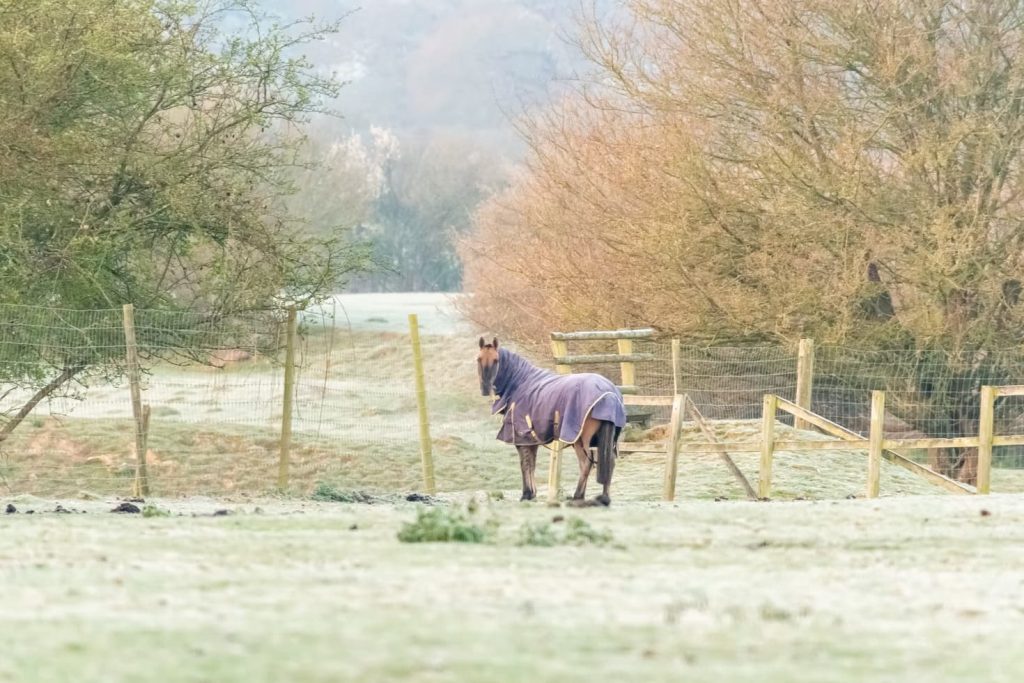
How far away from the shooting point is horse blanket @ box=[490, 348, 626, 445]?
12977mm

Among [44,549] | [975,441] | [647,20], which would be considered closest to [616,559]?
[44,549]

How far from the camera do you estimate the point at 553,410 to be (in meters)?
13.2

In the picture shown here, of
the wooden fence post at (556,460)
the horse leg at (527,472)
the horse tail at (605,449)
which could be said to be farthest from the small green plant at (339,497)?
the horse tail at (605,449)

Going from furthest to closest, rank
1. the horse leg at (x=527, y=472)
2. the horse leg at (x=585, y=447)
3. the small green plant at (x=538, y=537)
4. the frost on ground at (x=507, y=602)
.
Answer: the horse leg at (x=527, y=472), the horse leg at (x=585, y=447), the small green plant at (x=538, y=537), the frost on ground at (x=507, y=602)

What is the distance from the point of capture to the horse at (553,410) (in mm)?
13000

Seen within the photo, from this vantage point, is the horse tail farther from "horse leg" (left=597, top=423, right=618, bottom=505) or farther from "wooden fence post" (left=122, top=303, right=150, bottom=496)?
"wooden fence post" (left=122, top=303, right=150, bottom=496)

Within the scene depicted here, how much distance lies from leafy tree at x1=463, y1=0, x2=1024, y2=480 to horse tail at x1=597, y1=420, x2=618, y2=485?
32.4 ft

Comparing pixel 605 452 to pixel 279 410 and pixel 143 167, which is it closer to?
pixel 143 167

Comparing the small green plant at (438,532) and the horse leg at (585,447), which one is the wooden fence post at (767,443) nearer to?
the horse leg at (585,447)

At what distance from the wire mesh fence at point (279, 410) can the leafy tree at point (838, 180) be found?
31 centimetres

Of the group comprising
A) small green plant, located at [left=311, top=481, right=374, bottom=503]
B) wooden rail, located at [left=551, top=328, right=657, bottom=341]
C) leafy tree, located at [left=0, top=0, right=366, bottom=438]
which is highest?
leafy tree, located at [left=0, top=0, right=366, bottom=438]

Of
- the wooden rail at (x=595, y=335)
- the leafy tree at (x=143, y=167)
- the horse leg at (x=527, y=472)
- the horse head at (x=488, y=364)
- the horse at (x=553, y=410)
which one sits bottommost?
the horse leg at (x=527, y=472)

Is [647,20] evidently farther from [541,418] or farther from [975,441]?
[541,418]

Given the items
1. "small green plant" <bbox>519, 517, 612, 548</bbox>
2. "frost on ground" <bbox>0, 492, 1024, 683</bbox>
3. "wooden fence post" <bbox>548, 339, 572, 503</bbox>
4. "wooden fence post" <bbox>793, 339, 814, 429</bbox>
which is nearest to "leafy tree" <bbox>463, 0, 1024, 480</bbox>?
"wooden fence post" <bbox>793, 339, 814, 429</bbox>
